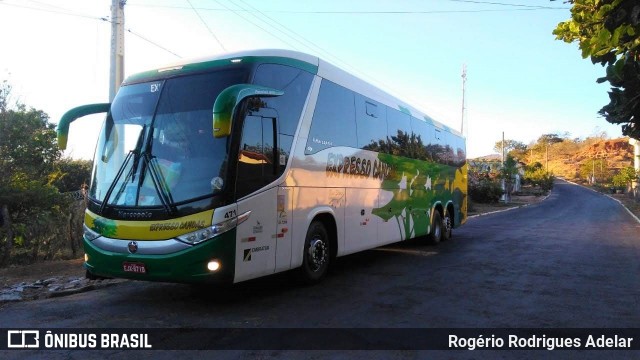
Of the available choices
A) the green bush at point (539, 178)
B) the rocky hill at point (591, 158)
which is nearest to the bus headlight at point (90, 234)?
the green bush at point (539, 178)

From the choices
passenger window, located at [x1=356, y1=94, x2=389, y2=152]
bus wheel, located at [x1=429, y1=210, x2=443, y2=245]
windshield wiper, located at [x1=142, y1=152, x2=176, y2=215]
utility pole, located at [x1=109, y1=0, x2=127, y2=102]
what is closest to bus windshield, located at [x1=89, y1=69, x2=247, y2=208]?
windshield wiper, located at [x1=142, y1=152, x2=176, y2=215]

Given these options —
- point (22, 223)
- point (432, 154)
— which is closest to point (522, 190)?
point (432, 154)

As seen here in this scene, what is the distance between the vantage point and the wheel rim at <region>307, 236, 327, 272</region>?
24.9ft

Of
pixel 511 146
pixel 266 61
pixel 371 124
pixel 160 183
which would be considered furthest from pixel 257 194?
pixel 511 146

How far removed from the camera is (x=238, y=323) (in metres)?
5.63

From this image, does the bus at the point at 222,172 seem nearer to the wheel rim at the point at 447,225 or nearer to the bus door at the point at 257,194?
the bus door at the point at 257,194

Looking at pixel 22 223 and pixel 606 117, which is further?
pixel 22 223

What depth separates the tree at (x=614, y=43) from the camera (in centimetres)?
398

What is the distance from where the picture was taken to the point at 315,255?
7.71 meters

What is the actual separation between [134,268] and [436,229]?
9.45 metres

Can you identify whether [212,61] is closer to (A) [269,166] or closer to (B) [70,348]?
(A) [269,166]

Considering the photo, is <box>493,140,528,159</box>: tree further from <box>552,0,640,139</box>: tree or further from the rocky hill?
<box>552,0,640,139</box>: tree

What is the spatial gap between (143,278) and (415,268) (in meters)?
5.45

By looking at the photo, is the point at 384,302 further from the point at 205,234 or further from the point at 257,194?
the point at 205,234
